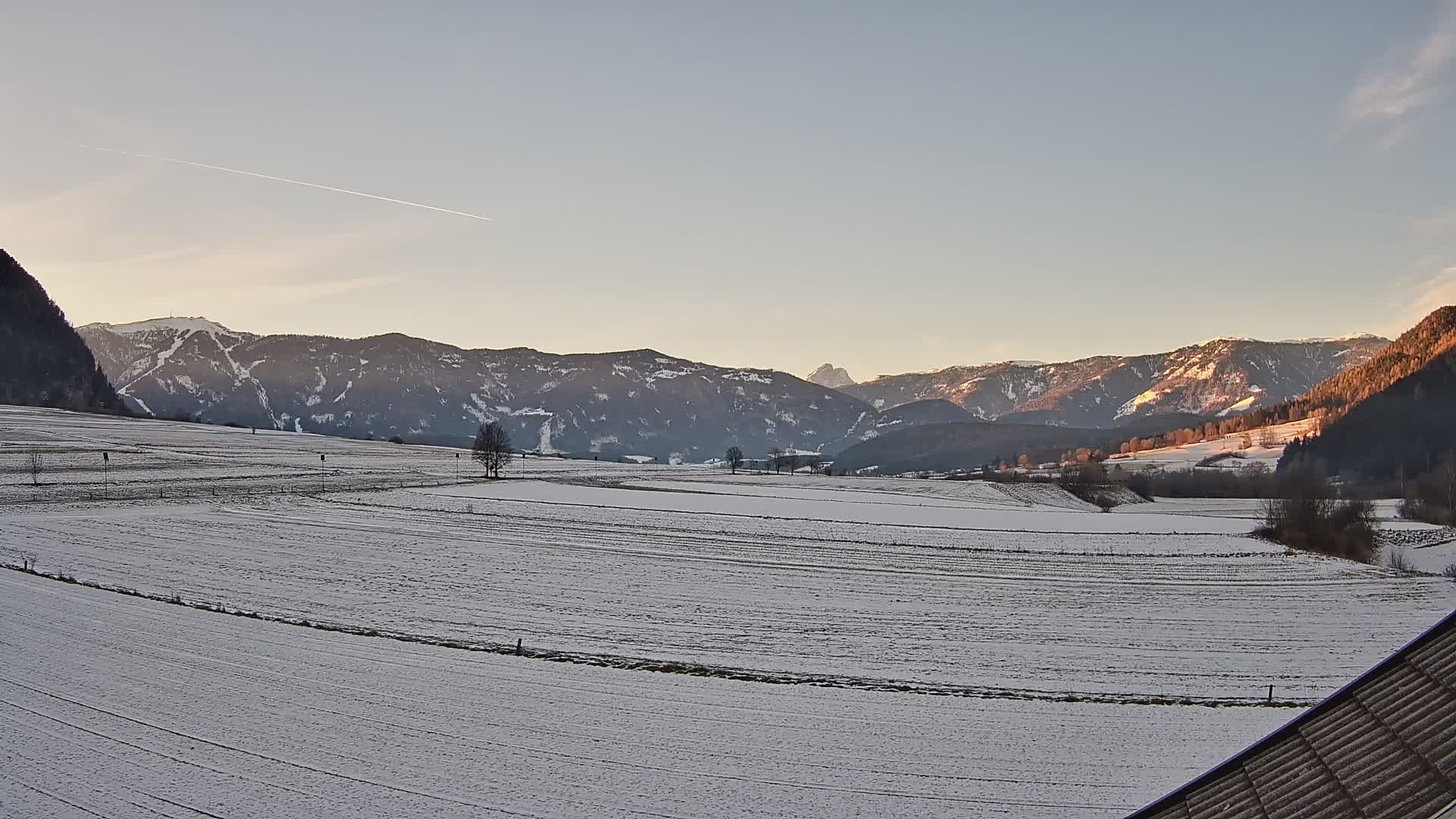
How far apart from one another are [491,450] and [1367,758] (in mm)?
106879

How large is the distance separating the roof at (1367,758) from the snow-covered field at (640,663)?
6.99m

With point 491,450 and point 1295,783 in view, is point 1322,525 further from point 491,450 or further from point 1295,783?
point 491,450

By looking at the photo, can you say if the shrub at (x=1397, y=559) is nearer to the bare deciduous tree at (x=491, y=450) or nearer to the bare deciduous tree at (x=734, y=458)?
the bare deciduous tree at (x=491, y=450)

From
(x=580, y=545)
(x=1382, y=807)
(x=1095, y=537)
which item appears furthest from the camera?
(x=1095, y=537)

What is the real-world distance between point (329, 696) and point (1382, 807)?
20.5 meters

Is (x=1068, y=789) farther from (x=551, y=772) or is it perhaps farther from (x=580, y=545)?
(x=580, y=545)

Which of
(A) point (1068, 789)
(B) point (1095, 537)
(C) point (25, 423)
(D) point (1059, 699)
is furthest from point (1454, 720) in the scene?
(C) point (25, 423)

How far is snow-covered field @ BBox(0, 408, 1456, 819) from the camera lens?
1642 centimetres

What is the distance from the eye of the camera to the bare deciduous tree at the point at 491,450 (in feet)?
351

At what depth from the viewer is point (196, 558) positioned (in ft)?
141

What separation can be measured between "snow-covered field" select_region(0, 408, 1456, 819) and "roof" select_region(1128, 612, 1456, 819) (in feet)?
22.9

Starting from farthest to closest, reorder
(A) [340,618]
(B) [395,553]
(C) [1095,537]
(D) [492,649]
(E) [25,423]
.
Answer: (E) [25,423] < (C) [1095,537] < (B) [395,553] < (A) [340,618] < (D) [492,649]

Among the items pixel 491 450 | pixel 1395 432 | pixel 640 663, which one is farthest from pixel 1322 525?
pixel 1395 432

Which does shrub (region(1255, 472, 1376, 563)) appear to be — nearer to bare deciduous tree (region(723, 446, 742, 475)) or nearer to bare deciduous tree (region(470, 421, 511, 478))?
bare deciduous tree (region(470, 421, 511, 478))
